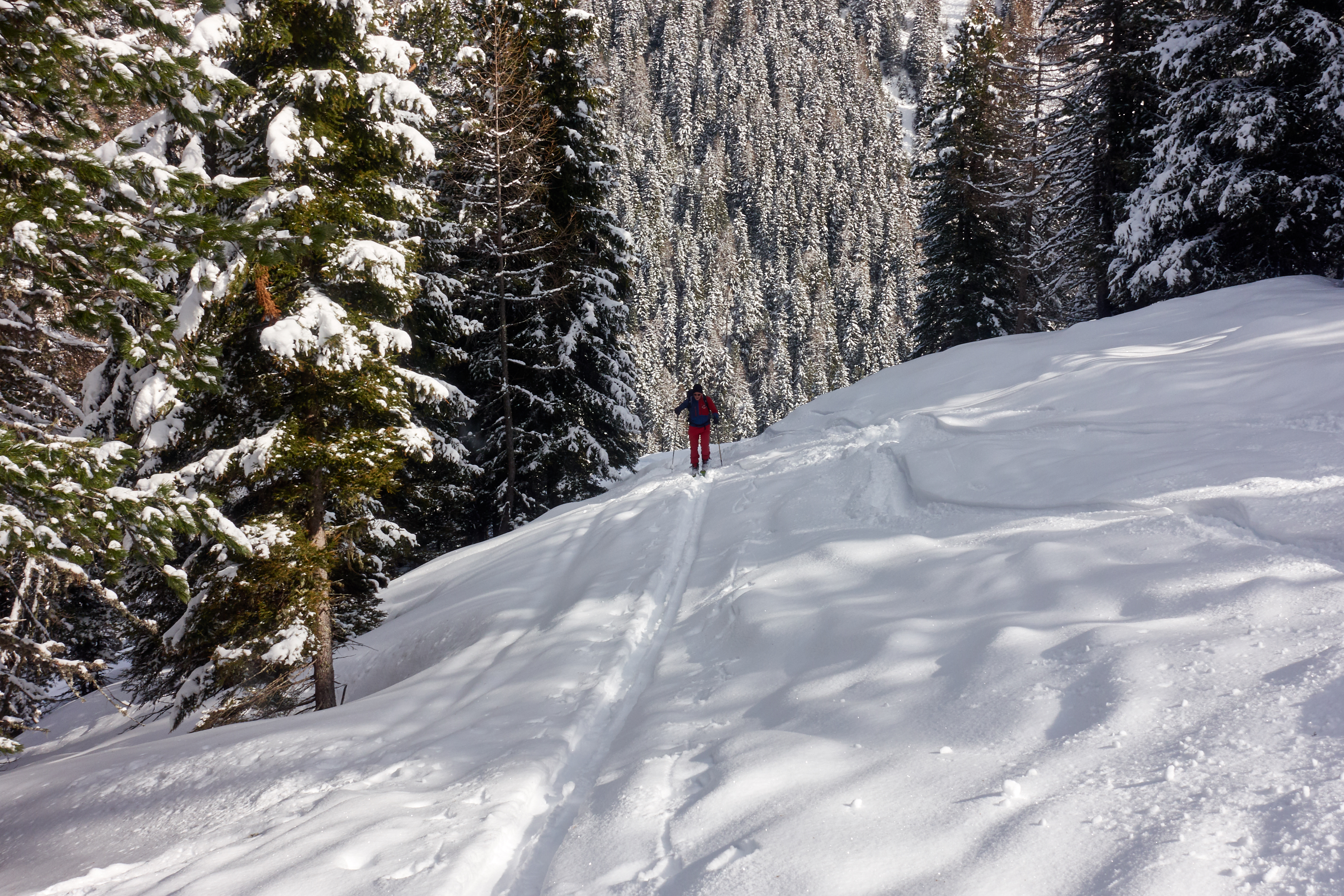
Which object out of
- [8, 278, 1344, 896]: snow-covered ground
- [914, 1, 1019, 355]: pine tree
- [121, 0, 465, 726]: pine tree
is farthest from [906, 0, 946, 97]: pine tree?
[8, 278, 1344, 896]: snow-covered ground

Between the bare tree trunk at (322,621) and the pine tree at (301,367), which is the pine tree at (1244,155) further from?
the bare tree trunk at (322,621)

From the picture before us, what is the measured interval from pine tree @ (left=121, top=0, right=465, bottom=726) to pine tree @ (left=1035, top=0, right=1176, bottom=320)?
17.0 m

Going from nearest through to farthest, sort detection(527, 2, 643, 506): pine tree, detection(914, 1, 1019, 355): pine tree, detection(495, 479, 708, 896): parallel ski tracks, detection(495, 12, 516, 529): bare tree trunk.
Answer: detection(495, 479, 708, 896): parallel ski tracks
detection(495, 12, 516, 529): bare tree trunk
detection(527, 2, 643, 506): pine tree
detection(914, 1, 1019, 355): pine tree

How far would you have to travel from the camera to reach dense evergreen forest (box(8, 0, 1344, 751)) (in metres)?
5.22

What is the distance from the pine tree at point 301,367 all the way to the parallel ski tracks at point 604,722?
12.1 feet

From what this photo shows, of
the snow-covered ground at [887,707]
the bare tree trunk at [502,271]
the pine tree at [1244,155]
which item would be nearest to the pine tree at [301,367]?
the snow-covered ground at [887,707]

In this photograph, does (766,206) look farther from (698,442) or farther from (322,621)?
(322,621)

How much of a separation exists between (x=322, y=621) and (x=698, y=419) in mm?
7782

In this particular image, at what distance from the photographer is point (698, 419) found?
1391 cm

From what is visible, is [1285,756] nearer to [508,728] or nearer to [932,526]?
[932,526]

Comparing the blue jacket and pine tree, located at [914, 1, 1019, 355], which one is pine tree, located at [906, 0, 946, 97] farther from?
the blue jacket

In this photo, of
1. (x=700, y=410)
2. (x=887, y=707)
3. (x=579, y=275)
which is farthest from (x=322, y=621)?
(x=579, y=275)

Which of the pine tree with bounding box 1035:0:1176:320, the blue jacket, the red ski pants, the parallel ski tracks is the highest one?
Answer: the pine tree with bounding box 1035:0:1176:320

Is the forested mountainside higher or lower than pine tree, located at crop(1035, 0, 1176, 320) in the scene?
higher
